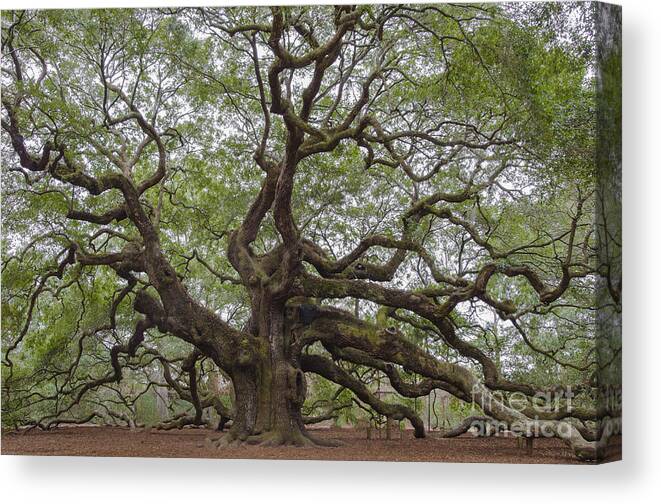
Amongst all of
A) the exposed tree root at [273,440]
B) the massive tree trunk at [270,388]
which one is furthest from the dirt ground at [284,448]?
the massive tree trunk at [270,388]

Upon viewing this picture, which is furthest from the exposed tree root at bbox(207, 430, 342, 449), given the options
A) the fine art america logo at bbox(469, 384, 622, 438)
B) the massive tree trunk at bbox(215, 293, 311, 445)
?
the fine art america logo at bbox(469, 384, 622, 438)

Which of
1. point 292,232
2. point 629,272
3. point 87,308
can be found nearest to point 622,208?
point 629,272

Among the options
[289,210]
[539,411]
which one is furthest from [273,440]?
[539,411]

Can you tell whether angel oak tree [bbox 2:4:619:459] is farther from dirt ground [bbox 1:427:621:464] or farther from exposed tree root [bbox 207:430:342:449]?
dirt ground [bbox 1:427:621:464]

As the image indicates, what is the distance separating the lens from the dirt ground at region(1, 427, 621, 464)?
298 inches

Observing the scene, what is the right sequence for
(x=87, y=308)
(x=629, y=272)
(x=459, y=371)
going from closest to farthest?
(x=629, y=272), (x=459, y=371), (x=87, y=308)

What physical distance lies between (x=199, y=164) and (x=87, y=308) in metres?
1.81

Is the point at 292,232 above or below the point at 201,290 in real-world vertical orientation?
above

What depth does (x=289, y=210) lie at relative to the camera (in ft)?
26.9

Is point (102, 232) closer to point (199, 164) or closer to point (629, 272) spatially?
point (199, 164)

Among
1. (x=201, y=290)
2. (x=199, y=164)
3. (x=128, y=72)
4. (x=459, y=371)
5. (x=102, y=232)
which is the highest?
(x=128, y=72)

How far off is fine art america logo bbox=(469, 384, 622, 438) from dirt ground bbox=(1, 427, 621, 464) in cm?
10

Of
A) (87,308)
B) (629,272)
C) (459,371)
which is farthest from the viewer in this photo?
(87,308)

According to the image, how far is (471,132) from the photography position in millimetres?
7941
